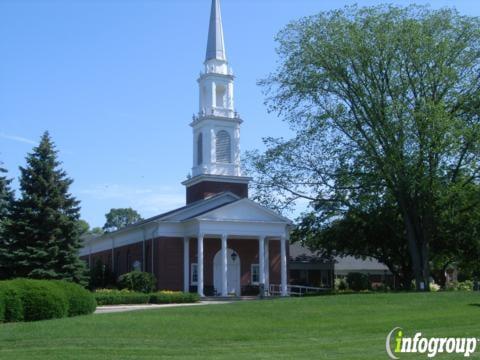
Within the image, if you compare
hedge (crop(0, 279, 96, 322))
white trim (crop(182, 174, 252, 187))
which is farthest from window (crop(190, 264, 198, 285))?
hedge (crop(0, 279, 96, 322))

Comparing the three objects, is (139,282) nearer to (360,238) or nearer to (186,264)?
(186,264)

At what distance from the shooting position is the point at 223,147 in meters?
47.8

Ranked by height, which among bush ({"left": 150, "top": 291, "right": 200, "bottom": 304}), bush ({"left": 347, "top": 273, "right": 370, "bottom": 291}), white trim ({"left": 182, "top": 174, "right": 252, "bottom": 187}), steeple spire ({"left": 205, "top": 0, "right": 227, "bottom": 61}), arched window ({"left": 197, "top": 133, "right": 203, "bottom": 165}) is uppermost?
steeple spire ({"left": 205, "top": 0, "right": 227, "bottom": 61})

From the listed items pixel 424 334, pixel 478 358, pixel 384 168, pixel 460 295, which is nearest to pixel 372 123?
pixel 384 168

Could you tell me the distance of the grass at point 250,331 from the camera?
13.7 m

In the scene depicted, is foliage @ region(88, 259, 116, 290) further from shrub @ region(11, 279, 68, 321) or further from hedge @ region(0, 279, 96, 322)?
shrub @ region(11, 279, 68, 321)

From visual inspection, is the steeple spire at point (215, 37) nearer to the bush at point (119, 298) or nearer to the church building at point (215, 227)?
the church building at point (215, 227)

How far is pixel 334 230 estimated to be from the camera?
45469 millimetres

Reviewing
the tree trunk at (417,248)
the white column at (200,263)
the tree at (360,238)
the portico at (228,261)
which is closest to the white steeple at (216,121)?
the portico at (228,261)

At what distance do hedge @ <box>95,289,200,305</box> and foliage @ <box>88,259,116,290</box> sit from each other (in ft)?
43.3

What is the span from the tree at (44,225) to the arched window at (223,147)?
1270 centimetres

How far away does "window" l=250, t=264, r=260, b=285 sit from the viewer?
46.4m

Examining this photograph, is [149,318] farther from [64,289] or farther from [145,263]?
[145,263]

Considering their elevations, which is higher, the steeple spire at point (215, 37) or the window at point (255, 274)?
the steeple spire at point (215, 37)
